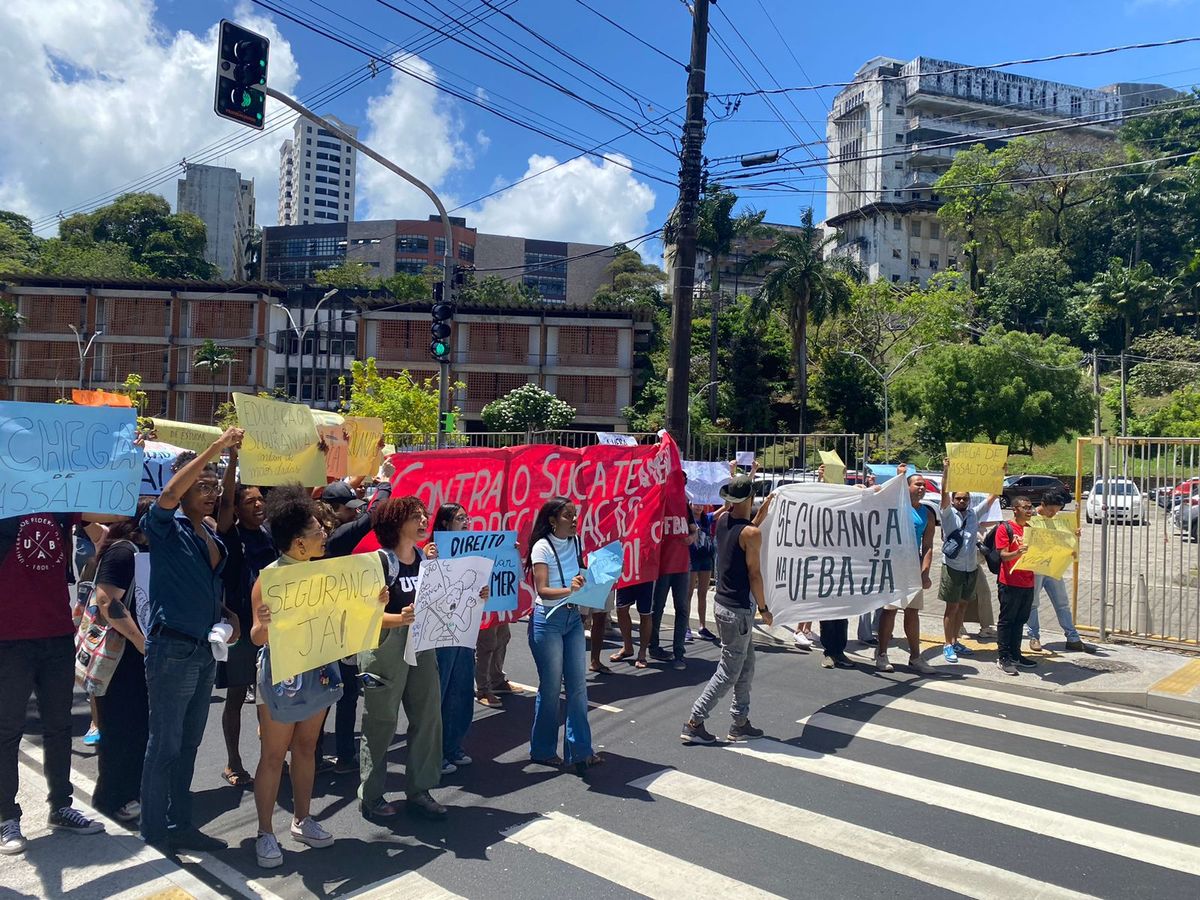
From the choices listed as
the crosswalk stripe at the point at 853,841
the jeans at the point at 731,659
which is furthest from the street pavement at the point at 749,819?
the jeans at the point at 731,659

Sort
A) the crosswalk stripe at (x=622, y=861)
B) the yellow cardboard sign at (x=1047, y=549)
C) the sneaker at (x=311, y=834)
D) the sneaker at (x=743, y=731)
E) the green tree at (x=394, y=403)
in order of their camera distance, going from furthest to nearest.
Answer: the green tree at (x=394, y=403)
the yellow cardboard sign at (x=1047, y=549)
the sneaker at (x=743, y=731)
the sneaker at (x=311, y=834)
the crosswalk stripe at (x=622, y=861)

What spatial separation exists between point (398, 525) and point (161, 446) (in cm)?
502

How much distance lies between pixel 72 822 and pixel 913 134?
352 ft

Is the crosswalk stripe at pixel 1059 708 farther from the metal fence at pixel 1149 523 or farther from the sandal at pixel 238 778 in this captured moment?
the sandal at pixel 238 778

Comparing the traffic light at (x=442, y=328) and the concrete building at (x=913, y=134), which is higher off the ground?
the concrete building at (x=913, y=134)

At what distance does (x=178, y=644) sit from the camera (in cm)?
481

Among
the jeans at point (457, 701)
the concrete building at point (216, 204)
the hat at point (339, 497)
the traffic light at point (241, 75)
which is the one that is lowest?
the jeans at point (457, 701)

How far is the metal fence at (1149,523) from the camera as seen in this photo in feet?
33.3

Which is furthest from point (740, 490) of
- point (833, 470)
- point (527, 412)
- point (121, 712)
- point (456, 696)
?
point (527, 412)

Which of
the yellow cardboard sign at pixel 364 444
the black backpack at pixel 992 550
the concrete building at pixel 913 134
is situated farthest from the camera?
the concrete building at pixel 913 134

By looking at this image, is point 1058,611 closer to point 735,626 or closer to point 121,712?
point 735,626

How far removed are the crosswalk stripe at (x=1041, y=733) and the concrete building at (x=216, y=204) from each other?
10880 centimetres

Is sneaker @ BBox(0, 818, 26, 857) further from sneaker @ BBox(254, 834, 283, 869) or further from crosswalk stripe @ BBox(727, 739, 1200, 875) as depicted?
Answer: crosswalk stripe @ BBox(727, 739, 1200, 875)

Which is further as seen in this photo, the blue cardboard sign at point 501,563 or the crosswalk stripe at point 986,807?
the blue cardboard sign at point 501,563
